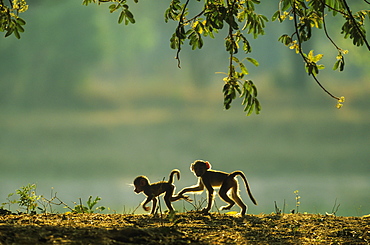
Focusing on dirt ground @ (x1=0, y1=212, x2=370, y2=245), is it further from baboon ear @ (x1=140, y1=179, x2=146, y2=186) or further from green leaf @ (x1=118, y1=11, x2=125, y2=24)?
green leaf @ (x1=118, y1=11, x2=125, y2=24)

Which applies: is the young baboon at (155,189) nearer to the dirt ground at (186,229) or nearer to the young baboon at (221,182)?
the young baboon at (221,182)

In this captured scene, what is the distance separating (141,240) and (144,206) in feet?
11.4

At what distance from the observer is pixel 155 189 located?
8320 millimetres

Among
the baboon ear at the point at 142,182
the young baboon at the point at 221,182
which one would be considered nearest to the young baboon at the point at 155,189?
the baboon ear at the point at 142,182

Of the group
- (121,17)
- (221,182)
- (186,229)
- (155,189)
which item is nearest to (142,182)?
(155,189)

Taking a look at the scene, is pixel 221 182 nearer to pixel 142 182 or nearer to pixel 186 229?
pixel 142 182

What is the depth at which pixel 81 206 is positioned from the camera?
8.23 metres

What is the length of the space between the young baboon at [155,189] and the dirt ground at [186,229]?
0.67 m

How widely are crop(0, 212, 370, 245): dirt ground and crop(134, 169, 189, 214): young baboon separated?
26.3 inches

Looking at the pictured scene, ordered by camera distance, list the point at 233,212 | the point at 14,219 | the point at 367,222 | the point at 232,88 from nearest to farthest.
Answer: the point at 232,88 → the point at 14,219 → the point at 367,222 → the point at 233,212

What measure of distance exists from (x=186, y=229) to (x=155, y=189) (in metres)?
2.42

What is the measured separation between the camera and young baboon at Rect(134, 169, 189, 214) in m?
8.15

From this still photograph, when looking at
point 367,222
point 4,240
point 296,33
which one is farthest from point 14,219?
point 367,222

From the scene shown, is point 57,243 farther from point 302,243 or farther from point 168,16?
point 168,16
